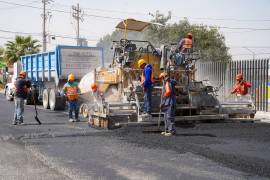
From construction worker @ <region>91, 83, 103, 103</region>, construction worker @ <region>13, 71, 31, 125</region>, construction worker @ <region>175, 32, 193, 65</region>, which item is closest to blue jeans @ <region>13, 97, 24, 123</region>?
construction worker @ <region>13, 71, 31, 125</region>

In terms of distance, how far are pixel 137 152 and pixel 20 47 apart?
41.8 metres

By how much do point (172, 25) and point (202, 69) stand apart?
16.7 m

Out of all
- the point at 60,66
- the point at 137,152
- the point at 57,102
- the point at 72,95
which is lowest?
the point at 137,152

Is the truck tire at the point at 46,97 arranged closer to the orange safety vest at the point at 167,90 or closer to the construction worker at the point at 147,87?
the construction worker at the point at 147,87

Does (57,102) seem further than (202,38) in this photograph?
No

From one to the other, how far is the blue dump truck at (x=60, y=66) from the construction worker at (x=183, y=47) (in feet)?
23.3

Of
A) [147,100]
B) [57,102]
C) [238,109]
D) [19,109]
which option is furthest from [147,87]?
[57,102]

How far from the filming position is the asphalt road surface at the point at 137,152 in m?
7.24

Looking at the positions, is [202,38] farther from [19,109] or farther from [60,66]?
[19,109]

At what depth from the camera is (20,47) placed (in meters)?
48.7

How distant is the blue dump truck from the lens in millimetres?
19641

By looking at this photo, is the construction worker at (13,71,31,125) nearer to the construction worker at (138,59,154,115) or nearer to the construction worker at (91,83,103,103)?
the construction worker at (91,83,103,103)

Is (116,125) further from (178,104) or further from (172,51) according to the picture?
(172,51)

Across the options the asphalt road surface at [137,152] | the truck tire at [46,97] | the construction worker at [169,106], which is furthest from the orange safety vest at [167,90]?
the truck tire at [46,97]
